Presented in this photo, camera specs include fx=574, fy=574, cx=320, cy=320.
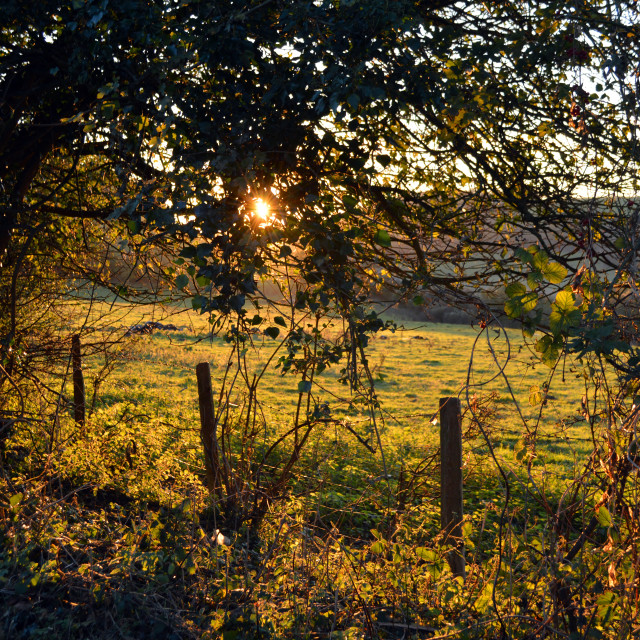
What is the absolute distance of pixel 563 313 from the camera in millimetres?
2590

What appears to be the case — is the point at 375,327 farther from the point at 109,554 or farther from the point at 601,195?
the point at 109,554

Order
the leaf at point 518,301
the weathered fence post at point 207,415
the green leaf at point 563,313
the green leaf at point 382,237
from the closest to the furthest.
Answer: the green leaf at point 563,313 < the leaf at point 518,301 < the green leaf at point 382,237 < the weathered fence post at point 207,415

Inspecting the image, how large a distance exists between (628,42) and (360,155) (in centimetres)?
192

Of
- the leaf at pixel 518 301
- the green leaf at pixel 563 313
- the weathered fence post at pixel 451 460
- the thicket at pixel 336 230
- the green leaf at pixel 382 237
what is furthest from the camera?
the weathered fence post at pixel 451 460

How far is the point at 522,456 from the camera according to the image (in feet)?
10.6

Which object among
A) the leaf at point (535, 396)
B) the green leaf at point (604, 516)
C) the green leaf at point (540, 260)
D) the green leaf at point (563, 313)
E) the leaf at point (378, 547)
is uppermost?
the green leaf at point (540, 260)

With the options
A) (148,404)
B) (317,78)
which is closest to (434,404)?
(148,404)

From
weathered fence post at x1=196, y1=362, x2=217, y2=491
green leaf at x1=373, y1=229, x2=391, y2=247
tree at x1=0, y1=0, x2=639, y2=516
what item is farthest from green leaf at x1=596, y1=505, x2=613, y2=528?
weathered fence post at x1=196, y1=362, x2=217, y2=491

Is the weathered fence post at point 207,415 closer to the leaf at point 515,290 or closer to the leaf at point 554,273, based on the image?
the leaf at point 515,290

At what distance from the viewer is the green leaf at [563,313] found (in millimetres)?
2568

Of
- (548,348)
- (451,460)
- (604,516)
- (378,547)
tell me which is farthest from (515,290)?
(451,460)

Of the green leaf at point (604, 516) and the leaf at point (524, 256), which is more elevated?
the leaf at point (524, 256)

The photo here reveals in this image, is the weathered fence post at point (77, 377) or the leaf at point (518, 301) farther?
the weathered fence post at point (77, 377)

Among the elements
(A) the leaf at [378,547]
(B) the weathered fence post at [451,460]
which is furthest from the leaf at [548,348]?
(B) the weathered fence post at [451,460]
